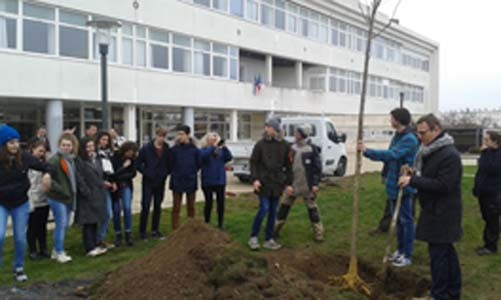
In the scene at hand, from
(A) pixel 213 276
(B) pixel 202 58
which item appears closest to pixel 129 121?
(B) pixel 202 58

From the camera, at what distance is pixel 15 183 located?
596 cm

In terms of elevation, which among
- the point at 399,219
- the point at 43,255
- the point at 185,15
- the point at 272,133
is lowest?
the point at 43,255

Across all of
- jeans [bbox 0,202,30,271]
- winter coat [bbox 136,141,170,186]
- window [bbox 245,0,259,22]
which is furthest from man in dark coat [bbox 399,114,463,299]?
window [bbox 245,0,259,22]

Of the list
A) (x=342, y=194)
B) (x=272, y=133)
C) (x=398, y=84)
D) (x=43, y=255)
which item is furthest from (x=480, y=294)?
(x=398, y=84)

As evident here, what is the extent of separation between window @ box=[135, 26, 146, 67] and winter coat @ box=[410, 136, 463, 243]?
2029 centimetres

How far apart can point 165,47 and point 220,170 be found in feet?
59.6

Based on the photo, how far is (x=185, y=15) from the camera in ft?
84.3

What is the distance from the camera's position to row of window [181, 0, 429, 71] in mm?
30000

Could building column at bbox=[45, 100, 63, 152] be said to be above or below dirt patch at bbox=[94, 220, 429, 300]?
above

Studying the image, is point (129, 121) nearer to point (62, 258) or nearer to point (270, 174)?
point (62, 258)

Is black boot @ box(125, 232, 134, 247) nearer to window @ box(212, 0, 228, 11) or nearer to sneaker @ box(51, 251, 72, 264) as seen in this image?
sneaker @ box(51, 251, 72, 264)

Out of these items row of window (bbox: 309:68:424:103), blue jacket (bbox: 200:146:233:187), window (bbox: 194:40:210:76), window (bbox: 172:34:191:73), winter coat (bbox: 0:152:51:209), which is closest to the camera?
winter coat (bbox: 0:152:51:209)

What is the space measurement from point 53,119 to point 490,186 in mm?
17584

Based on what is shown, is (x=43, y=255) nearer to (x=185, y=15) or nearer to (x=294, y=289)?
(x=294, y=289)
